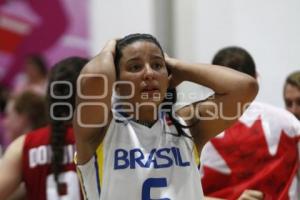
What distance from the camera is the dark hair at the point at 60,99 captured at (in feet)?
7.78

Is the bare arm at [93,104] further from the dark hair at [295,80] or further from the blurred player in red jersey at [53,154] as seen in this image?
the dark hair at [295,80]

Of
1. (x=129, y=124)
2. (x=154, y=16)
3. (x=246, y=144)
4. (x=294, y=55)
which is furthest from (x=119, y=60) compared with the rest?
(x=154, y=16)

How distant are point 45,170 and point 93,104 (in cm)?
62

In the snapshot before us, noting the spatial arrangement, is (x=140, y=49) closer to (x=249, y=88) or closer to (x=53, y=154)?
(x=249, y=88)

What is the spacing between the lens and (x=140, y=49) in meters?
1.88

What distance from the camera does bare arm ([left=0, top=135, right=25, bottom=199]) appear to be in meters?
2.31

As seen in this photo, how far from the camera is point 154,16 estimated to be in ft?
14.1

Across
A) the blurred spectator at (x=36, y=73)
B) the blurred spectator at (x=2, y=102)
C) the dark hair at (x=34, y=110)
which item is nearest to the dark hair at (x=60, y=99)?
the dark hair at (x=34, y=110)

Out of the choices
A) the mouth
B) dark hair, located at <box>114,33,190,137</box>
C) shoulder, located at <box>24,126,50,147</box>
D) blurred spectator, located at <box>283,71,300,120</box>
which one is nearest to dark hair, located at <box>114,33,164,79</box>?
dark hair, located at <box>114,33,190,137</box>

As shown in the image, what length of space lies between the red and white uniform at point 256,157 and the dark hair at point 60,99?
0.51 meters

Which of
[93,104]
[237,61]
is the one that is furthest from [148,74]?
[237,61]

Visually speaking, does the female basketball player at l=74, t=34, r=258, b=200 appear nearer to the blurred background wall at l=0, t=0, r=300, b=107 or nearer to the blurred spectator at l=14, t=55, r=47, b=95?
the blurred background wall at l=0, t=0, r=300, b=107

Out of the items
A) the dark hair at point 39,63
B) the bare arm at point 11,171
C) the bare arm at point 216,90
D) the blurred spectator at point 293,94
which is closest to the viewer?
the bare arm at point 216,90

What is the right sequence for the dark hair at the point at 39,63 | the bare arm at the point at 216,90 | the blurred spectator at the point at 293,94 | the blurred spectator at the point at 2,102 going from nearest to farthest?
1. the bare arm at the point at 216,90
2. the blurred spectator at the point at 293,94
3. the blurred spectator at the point at 2,102
4. the dark hair at the point at 39,63
